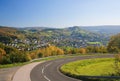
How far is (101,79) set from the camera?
67.3 feet

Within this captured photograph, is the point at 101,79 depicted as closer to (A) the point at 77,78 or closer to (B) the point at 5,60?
(A) the point at 77,78

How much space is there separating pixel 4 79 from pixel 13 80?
1.41 meters

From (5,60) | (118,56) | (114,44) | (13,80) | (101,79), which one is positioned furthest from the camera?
(114,44)

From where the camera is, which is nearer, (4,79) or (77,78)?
(77,78)

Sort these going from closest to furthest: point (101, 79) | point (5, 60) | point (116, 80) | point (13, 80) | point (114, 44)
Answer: point (116, 80)
point (101, 79)
point (13, 80)
point (5, 60)
point (114, 44)

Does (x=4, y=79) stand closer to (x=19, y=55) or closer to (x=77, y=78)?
(x=77, y=78)

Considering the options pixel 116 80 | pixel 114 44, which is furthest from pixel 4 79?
pixel 114 44

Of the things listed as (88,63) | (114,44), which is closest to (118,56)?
(88,63)

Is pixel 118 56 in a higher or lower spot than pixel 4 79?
higher

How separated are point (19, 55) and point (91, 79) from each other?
23.7 metres

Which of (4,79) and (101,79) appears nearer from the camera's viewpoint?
(101,79)

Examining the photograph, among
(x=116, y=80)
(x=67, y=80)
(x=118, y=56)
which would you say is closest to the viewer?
(x=116, y=80)

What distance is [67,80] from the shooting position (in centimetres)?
2289

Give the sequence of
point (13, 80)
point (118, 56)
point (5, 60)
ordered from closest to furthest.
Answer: point (13, 80) → point (118, 56) → point (5, 60)
